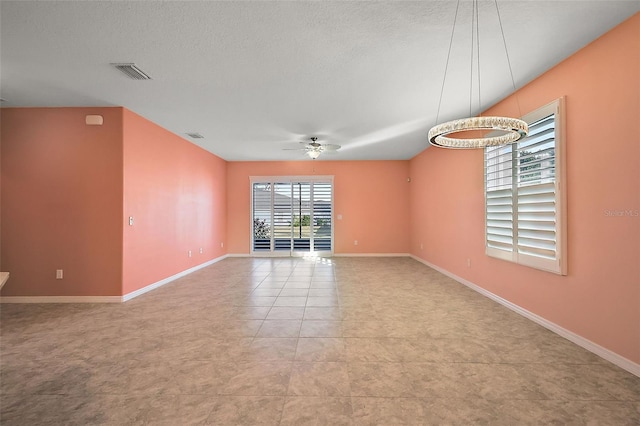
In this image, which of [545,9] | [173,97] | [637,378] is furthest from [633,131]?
[173,97]

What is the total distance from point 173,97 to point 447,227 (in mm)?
5096

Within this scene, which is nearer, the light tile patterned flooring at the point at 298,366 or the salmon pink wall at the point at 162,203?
the light tile patterned flooring at the point at 298,366

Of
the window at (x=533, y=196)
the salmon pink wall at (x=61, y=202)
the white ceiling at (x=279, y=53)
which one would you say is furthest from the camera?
the salmon pink wall at (x=61, y=202)

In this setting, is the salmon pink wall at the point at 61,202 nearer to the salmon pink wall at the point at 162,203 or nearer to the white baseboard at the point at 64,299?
the white baseboard at the point at 64,299

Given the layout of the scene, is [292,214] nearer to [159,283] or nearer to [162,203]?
[162,203]

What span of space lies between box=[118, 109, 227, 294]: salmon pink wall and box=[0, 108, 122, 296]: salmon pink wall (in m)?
0.18

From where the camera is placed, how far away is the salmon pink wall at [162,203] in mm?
3938

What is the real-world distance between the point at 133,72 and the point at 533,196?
178 inches

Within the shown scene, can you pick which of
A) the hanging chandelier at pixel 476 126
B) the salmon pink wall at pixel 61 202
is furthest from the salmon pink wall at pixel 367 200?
the hanging chandelier at pixel 476 126

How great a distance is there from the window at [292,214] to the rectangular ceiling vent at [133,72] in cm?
479

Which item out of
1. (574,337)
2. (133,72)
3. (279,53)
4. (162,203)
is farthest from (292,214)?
(574,337)

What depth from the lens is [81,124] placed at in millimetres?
3775

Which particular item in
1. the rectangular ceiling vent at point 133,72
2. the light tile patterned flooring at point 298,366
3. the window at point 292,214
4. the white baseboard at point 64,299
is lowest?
the light tile patterned flooring at point 298,366

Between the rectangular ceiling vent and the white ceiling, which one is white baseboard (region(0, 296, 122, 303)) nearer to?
the white ceiling
